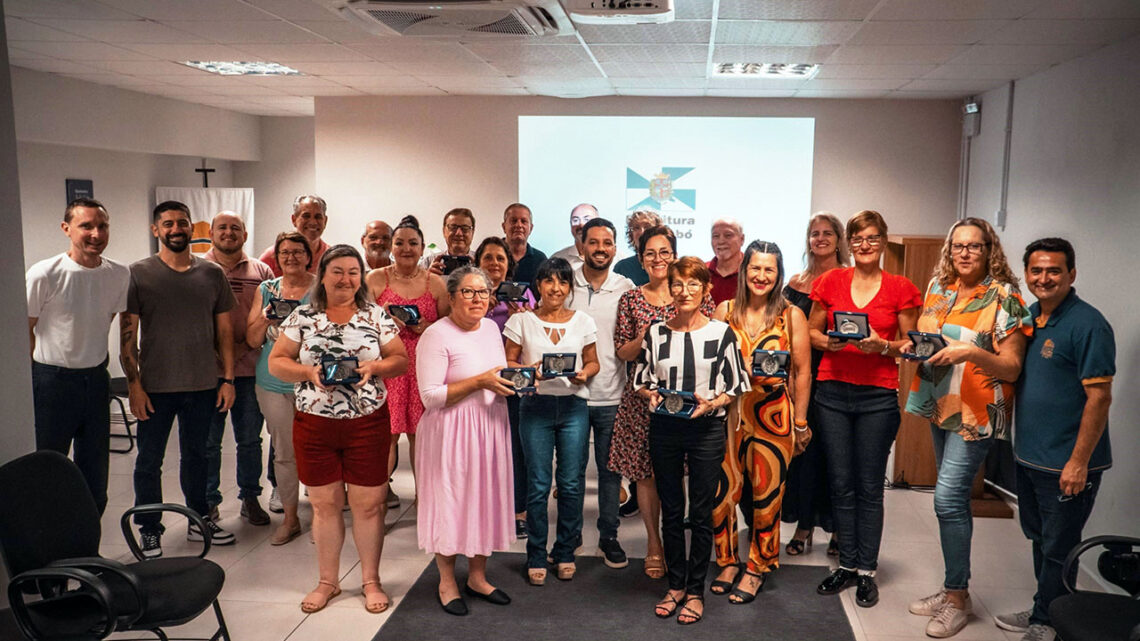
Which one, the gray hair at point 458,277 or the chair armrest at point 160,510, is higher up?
the gray hair at point 458,277

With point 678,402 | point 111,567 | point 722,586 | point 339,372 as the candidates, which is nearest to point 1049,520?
point 722,586

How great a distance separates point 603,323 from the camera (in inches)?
148

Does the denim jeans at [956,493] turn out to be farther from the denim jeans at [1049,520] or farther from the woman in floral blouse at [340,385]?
the woman in floral blouse at [340,385]

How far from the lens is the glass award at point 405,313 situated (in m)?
3.93

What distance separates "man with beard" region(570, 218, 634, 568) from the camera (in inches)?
147

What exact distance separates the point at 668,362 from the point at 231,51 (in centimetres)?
368

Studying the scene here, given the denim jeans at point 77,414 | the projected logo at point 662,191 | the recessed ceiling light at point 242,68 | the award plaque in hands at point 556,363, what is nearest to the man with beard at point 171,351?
the denim jeans at point 77,414

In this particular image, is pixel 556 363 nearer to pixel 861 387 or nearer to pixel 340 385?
pixel 340 385

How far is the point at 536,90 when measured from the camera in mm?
7062

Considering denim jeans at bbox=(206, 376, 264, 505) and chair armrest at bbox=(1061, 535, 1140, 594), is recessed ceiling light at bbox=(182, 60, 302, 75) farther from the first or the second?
chair armrest at bbox=(1061, 535, 1140, 594)

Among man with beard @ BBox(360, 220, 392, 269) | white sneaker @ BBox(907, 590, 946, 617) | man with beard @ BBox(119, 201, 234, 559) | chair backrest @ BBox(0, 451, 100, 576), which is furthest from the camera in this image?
man with beard @ BBox(360, 220, 392, 269)

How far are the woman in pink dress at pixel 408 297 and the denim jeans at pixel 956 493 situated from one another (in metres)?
2.35

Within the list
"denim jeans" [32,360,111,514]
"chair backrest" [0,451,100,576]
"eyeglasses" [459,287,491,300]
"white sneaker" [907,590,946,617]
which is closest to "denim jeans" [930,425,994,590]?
"white sneaker" [907,590,946,617]

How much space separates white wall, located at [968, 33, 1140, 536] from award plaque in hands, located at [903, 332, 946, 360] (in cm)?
139
